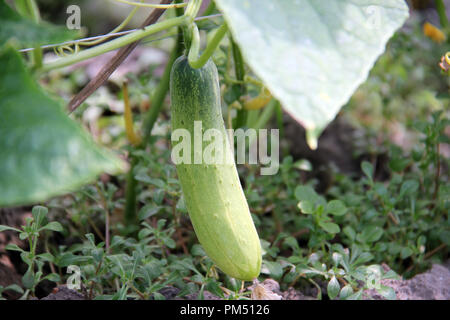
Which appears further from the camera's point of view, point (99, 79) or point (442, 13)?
point (442, 13)

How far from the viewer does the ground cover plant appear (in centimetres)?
55

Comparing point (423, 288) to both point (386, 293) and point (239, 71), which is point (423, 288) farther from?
point (239, 71)

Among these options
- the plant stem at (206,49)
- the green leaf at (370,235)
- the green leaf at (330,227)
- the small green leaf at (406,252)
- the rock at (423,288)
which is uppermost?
the plant stem at (206,49)

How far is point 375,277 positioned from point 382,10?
0.51m

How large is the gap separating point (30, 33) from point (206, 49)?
Result: 278 mm

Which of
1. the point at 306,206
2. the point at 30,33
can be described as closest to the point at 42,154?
the point at 30,33

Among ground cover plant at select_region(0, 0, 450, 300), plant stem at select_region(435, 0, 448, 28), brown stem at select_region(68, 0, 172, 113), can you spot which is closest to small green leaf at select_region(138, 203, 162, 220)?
ground cover plant at select_region(0, 0, 450, 300)

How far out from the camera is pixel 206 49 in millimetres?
790

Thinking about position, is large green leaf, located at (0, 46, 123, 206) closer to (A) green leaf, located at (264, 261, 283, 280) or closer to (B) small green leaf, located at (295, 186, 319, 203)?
(A) green leaf, located at (264, 261, 283, 280)

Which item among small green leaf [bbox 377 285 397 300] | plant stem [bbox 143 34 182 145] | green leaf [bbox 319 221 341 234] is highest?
plant stem [bbox 143 34 182 145]

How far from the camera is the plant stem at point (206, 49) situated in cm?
77

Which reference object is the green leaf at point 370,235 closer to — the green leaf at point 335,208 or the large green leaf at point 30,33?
the green leaf at point 335,208

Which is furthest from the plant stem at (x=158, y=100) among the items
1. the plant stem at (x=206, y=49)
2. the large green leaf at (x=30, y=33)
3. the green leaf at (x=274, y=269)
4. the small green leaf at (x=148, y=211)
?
the large green leaf at (x=30, y=33)
